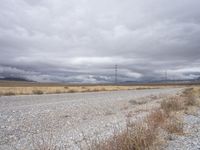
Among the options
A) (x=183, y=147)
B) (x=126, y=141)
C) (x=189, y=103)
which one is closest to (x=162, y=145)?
(x=183, y=147)

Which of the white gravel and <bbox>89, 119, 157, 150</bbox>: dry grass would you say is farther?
the white gravel

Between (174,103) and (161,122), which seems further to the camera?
(174,103)

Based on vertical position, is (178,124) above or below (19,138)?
above

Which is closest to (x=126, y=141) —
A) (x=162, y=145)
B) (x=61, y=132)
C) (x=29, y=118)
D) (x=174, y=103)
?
(x=162, y=145)

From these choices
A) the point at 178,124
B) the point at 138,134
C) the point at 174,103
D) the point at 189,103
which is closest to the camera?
the point at 138,134

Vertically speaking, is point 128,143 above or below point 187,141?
above

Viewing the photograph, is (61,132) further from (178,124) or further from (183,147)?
(183,147)

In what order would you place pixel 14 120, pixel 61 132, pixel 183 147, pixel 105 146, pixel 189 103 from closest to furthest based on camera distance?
1. pixel 105 146
2. pixel 183 147
3. pixel 61 132
4. pixel 14 120
5. pixel 189 103

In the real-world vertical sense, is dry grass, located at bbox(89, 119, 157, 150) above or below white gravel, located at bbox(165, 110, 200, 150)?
above

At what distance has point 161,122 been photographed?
10.5m

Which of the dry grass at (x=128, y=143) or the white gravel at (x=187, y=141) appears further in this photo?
the white gravel at (x=187, y=141)

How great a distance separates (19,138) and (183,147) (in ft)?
23.2

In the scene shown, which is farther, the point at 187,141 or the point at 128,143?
the point at 187,141

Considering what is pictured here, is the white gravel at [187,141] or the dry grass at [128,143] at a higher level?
the dry grass at [128,143]
